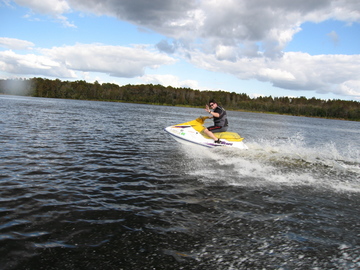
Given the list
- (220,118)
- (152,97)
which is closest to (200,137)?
(220,118)

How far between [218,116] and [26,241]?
10.1 metres

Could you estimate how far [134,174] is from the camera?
8.84 meters

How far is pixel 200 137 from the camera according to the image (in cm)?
1334

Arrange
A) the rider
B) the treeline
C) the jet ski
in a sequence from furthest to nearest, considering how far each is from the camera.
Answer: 1. the treeline
2. the jet ski
3. the rider

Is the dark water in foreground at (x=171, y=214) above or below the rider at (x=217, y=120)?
below

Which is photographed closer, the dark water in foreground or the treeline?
the dark water in foreground

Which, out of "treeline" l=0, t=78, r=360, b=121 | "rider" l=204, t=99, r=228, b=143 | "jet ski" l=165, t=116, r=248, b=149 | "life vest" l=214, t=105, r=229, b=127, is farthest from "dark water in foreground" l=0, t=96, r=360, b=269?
"treeline" l=0, t=78, r=360, b=121

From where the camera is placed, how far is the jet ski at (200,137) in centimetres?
1316

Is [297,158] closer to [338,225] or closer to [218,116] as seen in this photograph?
[218,116]

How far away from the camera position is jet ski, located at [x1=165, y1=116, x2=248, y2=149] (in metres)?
13.2

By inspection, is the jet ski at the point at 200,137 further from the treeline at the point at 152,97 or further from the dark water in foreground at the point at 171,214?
the treeline at the point at 152,97

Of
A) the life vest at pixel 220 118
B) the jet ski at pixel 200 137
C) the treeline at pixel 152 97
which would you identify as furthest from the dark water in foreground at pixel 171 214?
the treeline at pixel 152 97

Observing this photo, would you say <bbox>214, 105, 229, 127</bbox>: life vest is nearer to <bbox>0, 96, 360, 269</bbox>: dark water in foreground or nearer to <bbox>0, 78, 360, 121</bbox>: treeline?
<bbox>0, 96, 360, 269</bbox>: dark water in foreground

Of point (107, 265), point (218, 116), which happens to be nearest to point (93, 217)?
point (107, 265)
